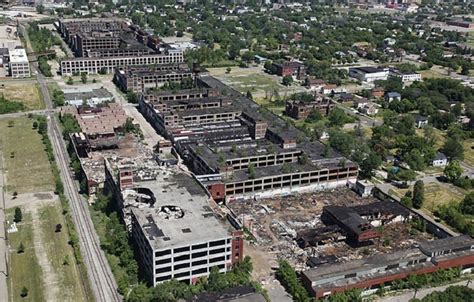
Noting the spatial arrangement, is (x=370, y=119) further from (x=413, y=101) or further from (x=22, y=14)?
(x=22, y=14)

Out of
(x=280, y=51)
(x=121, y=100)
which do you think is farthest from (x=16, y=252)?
(x=280, y=51)

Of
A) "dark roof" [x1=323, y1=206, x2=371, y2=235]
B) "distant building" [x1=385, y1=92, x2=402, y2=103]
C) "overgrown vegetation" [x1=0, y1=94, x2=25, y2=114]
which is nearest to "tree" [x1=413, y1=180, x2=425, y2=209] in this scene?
"dark roof" [x1=323, y1=206, x2=371, y2=235]

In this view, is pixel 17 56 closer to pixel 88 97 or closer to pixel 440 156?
pixel 88 97

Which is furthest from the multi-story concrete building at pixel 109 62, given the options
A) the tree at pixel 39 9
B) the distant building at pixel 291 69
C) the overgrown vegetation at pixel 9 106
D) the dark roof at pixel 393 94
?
the tree at pixel 39 9

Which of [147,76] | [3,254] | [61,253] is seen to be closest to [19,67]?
[147,76]

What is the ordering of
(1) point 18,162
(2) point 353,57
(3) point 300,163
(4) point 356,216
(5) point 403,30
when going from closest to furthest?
(4) point 356,216 < (3) point 300,163 < (1) point 18,162 < (2) point 353,57 < (5) point 403,30
